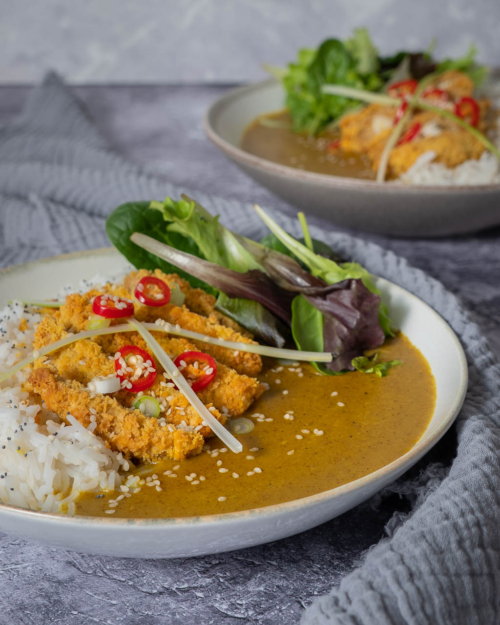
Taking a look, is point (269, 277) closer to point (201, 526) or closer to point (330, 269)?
point (330, 269)

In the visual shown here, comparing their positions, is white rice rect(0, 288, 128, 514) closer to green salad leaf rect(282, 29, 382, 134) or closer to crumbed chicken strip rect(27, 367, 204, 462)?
crumbed chicken strip rect(27, 367, 204, 462)

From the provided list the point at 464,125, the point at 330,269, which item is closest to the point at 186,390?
the point at 330,269

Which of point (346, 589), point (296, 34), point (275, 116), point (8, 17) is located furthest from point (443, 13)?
point (346, 589)

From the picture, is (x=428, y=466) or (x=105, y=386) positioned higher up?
(x=105, y=386)

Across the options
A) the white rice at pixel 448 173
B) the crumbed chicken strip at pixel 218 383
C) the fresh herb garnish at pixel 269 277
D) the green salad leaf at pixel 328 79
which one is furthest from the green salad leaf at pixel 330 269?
the green salad leaf at pixel 328 79

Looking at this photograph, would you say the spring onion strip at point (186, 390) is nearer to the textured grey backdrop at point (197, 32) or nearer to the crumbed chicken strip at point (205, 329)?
the crumbed chicken strip at point (205, 329)

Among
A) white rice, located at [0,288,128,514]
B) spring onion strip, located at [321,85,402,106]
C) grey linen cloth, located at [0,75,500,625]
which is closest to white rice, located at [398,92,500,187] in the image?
spring onion strip, located at [321,85,402,106]
